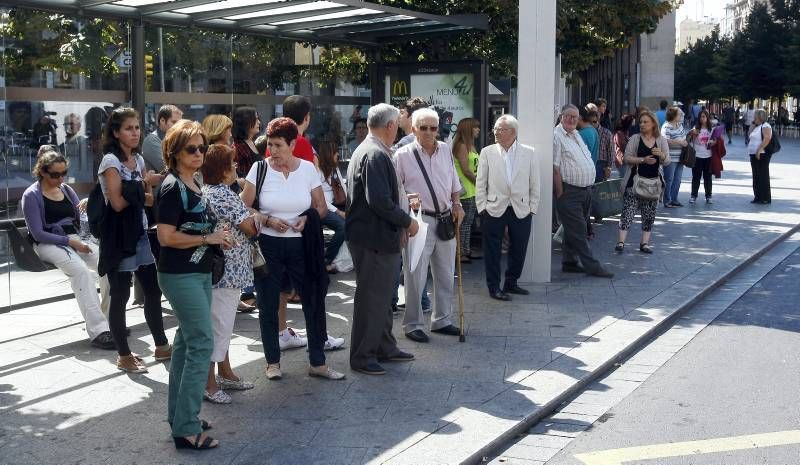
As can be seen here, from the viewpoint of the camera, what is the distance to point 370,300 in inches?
264

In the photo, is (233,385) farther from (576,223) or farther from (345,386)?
(576,223)

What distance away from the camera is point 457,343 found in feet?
25.1

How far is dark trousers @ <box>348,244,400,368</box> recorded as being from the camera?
666 cm

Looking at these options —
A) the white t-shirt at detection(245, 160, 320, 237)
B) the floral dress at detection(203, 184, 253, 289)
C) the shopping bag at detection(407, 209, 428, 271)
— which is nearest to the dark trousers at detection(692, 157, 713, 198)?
the shopping bag at detection(407, 209, 428, 271)

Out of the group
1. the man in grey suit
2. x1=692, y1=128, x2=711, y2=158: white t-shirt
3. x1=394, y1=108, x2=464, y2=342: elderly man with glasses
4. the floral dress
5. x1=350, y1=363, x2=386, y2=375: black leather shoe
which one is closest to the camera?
the floral dress

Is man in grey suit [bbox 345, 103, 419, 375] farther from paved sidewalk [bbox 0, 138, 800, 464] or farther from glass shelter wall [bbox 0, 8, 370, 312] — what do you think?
glass shelter wall [bbox 0, 8, 370, 312]

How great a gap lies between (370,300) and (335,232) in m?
3.78

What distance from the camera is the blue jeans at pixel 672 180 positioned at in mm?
17000

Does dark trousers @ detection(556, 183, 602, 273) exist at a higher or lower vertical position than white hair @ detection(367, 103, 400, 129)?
lower

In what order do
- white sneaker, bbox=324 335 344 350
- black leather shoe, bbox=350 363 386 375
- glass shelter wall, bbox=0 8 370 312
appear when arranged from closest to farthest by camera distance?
black leather shoe, bbox=350 363 386 375 < white sneaker, bbox=324 335 344 350 < glass shelter wall, bbox=0 8 370 312

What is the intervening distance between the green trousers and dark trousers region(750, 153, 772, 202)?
14.3 meters

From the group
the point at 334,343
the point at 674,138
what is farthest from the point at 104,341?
the point at 674,138

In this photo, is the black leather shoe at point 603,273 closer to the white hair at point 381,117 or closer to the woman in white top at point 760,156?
the white hair at point 381,117

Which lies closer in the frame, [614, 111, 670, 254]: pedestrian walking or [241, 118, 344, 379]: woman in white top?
[241, 118, 344, 379]: woman in white top
